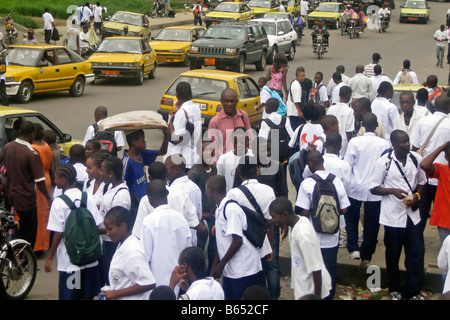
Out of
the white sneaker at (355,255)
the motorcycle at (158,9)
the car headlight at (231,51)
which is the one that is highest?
the motorcycle at (158,9)

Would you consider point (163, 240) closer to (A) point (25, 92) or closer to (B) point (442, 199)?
(B) point (442, 199)

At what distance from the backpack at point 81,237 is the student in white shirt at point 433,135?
373cm

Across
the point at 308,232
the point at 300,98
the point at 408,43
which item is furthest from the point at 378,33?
the point at 308,232

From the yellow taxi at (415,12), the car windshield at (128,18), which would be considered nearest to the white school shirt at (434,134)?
the car windshield at (128,18)

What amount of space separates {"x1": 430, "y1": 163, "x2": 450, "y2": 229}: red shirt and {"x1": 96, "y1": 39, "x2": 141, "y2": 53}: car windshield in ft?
56.2

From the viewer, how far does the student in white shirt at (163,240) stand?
6.07m

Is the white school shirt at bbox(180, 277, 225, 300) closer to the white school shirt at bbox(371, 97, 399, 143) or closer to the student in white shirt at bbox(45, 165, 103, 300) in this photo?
the student in white shirt at bbox(45, 165, 103, 300)

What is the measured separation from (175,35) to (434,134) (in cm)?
2032

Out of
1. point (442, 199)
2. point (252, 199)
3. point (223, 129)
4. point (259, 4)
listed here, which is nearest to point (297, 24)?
point (259, 4)

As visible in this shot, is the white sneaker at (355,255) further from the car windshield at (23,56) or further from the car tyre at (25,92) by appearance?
the car windshield at (23,56)

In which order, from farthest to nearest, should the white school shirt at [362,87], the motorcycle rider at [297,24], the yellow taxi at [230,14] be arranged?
the motorcycle rider at [297,24] < the yellow taxi at [230,14] < the white school shirt at [362,87]

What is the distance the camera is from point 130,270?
18.5 ft

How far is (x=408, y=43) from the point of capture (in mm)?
36625

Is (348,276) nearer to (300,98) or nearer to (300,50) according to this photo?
(300,98)
